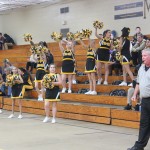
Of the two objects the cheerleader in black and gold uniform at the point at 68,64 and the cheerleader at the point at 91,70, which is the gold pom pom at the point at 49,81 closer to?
the cheerleader at the point at 91,70

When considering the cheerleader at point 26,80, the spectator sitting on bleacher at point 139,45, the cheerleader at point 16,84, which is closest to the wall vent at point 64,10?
the cheerleader at point 26,80

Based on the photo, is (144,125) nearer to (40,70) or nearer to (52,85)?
(52,85)

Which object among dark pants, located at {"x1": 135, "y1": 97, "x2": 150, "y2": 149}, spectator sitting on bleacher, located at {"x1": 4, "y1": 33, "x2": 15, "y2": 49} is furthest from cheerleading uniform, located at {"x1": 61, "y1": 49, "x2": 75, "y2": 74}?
spectator sitting on bleacher, located at {"x1": 4, "y1": 33, "x2": 15, "y2": 49}

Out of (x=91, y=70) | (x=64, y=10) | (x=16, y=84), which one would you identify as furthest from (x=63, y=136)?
(x=64, y=10)

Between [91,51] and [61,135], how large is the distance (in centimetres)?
391

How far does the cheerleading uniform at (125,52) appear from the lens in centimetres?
1132

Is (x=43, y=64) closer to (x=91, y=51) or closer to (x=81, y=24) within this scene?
(x=91, y=51)

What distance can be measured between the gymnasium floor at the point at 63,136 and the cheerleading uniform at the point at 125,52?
223 centimetres

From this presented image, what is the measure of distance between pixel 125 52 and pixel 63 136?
4036mm

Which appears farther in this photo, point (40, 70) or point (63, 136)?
point (40, 70)

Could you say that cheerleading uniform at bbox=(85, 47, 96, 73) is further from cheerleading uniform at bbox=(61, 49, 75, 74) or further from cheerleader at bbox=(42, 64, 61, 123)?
cheerleader at bbox=(42, 64, 61, 123)

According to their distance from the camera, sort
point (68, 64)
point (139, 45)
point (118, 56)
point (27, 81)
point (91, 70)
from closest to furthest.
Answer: point (139, 45), point (91, 70), point (118, 56), point (68, 64), point (27, 81)

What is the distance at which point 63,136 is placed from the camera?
8375 millimetres

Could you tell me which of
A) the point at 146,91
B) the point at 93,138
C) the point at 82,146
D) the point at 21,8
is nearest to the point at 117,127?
the point at 93,138
